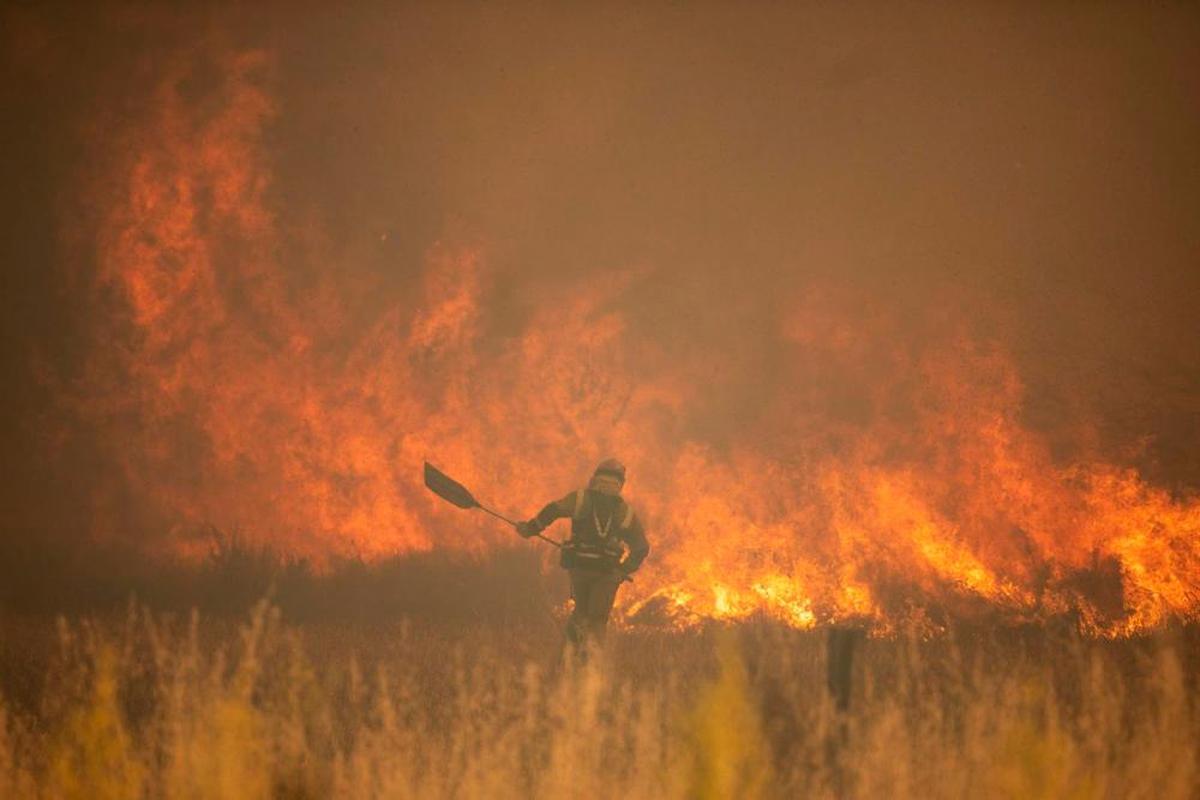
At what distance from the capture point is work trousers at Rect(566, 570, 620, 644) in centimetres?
961

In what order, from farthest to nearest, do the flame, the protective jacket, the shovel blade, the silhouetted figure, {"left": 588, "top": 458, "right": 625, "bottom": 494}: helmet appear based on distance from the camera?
the flame < the shovel blade < {"left": 588, "top": 458, "right": 625, "bottom": 494}: helmet < the protective jacket < the silhouetted figure

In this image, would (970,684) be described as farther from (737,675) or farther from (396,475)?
(396,475)

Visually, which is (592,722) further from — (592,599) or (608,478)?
(608,478)

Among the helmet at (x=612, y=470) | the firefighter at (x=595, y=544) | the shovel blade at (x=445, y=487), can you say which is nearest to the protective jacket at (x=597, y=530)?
the firefighter at (x=595, y=544)

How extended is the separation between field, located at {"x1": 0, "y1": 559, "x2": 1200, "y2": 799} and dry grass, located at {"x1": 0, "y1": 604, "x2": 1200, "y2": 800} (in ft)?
0.09

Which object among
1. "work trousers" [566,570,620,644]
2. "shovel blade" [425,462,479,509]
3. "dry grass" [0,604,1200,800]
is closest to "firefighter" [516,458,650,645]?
"work trousers" [566,570,620,644]

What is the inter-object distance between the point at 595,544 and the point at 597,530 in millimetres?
131

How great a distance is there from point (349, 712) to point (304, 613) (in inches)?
259

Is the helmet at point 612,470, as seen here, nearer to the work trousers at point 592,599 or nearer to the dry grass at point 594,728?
the work trousers at point 592,599

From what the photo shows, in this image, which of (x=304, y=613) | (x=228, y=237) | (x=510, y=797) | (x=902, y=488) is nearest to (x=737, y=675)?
(x=510, y=797)

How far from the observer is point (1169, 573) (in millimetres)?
12219

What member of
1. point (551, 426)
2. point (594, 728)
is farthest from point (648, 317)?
point (594, 728)

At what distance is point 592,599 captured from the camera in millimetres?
9625

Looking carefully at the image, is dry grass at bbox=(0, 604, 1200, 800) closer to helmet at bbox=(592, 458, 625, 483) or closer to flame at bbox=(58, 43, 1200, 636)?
helmet at bbox=(592, 458, 625, 483)
